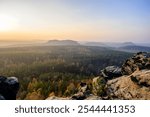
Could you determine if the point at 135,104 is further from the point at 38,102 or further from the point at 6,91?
the point at 6,91

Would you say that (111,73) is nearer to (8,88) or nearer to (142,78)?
(142,78)

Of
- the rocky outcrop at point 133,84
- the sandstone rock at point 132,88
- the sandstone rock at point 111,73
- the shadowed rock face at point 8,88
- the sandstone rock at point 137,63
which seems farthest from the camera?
the sandstone rock at point 111,73

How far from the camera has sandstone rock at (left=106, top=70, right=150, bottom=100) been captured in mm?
7930

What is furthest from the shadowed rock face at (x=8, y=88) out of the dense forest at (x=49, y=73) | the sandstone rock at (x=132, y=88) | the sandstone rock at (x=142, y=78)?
the dense forest at (x=49, y=73)

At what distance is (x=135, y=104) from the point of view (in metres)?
4.87

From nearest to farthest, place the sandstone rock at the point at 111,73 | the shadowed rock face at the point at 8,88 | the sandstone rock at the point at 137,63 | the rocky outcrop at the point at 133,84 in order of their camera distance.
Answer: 1. the rocky outcrop at the point at 133,84
2. the shadowed rock face at the point at 8,88
3. the sandstone rock at the point at 137,63
4. the sandstone rock at the point at 111,73

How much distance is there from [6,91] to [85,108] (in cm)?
488

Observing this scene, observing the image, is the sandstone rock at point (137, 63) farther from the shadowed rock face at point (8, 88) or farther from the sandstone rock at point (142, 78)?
the shadowed rock face at point (8, 88)

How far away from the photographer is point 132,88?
335 inches

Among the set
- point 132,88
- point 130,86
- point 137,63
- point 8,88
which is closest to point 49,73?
point 137,63

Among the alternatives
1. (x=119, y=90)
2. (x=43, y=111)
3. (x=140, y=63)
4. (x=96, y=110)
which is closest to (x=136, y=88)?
(x=119, y=90)

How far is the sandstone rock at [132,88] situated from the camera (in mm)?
7930

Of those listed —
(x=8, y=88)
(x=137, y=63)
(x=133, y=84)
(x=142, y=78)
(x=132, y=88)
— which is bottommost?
(x=8, y=88)

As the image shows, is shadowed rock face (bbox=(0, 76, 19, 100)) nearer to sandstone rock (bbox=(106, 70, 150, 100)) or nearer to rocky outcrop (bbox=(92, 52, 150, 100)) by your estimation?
rocky outcrop (bbox=(92, 52, 150, 100))
